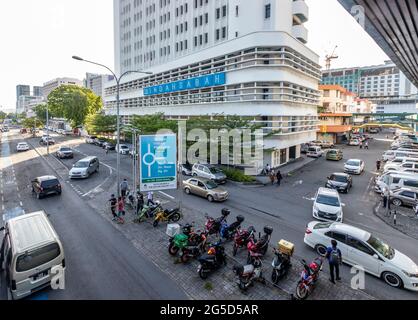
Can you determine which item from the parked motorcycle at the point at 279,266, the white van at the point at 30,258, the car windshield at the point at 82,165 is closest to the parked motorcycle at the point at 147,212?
the white van at the point at 30,258

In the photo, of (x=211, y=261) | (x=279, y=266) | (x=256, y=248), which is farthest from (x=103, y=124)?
(x=279, y=266)

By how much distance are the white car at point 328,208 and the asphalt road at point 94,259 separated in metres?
9.97

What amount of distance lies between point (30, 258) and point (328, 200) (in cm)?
1510

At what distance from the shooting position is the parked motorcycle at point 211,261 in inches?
380

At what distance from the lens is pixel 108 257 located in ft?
36.8

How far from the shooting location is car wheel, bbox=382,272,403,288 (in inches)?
369

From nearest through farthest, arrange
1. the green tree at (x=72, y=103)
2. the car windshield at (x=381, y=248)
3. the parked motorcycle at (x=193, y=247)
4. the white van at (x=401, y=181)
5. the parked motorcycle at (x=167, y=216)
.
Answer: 1. the car windshield at (x=381, y=248)
2. the parked motorcycle at (x=193, y=247)
3. the parked motorcycle at (x=167, y=216)
4. the white van at (x=401, y=181)
5. the green tree at (x=72, y=103)

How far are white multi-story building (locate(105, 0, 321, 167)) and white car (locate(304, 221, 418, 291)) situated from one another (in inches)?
664

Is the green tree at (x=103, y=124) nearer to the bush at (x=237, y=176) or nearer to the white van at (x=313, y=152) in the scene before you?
the bush at (x=237, y=176)

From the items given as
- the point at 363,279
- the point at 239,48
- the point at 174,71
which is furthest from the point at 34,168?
the point at 363,279

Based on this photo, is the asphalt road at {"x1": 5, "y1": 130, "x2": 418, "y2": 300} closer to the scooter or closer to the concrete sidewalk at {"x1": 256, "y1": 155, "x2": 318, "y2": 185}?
the concrete sidewalk at {"x1": 256, "y1": 155, "x2": 318, "y2": 185}

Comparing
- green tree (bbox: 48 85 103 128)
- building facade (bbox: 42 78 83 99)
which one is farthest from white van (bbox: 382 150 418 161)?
building facade (bbox: 42 78 83 99)
